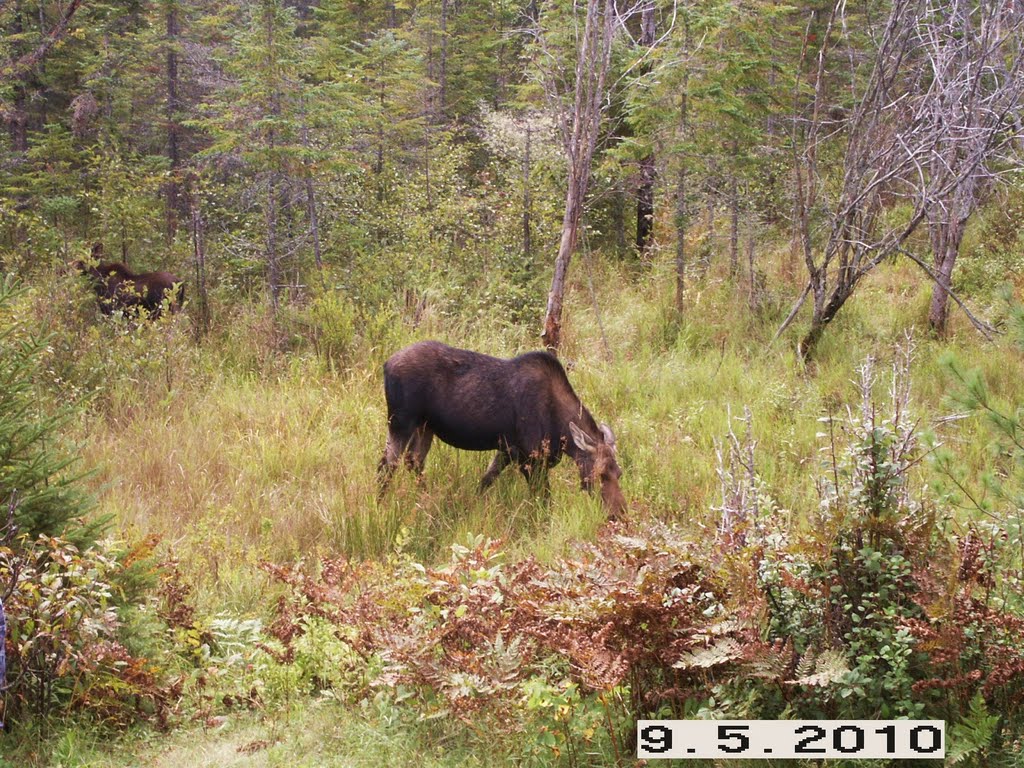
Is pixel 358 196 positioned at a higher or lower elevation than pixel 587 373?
higher

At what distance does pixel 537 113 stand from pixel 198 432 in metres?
9.28

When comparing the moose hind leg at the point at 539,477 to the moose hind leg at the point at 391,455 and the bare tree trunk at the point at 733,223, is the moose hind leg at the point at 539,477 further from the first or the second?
the bare tree trunk at the point at 733,223

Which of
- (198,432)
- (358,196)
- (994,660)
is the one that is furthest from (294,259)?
(994,660)

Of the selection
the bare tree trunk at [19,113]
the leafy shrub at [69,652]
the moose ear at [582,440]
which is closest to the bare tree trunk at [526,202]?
the moose ear at [582,440]

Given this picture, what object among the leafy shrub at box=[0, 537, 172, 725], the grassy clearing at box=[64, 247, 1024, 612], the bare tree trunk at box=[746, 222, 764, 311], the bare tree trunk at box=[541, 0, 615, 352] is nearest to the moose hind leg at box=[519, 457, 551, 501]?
the grassy clearing at box=[64, 247, 1024, 612]

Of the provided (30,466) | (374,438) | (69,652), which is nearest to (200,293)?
(374,438)

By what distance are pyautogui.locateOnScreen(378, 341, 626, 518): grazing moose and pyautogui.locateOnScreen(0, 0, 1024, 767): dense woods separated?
0.34 meters

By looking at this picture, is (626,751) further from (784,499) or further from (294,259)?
(294,259)

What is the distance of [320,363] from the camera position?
10.4 metres

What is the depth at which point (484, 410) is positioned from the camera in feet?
24.8

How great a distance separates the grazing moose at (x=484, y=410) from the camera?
7.54 meters
